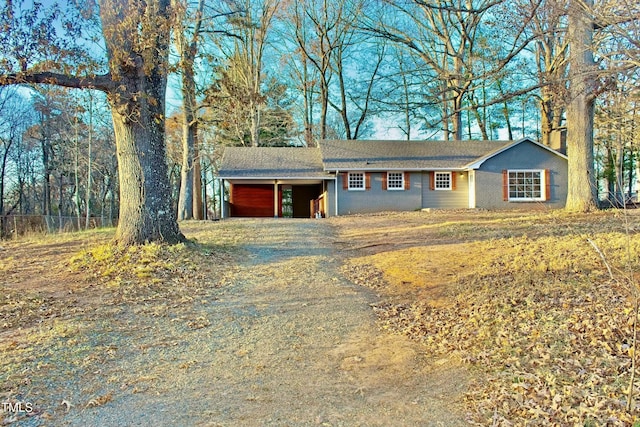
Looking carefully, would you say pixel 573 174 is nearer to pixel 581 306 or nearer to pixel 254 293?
pixel 581 306

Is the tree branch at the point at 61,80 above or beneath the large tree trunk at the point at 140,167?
above

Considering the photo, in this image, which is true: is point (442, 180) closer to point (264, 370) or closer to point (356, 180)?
point (356, 180)

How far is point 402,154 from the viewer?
21.7 m

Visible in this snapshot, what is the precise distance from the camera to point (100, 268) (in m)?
7.38

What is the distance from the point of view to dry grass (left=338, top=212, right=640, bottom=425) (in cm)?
328

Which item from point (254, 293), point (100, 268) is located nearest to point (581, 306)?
point (254, 293)

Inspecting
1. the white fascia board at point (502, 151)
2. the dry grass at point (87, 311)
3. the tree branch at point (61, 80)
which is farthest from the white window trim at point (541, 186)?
the tree branch at point (61, 80)

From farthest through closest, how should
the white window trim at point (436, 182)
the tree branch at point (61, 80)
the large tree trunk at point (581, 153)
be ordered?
the white window trim at point (436, 182) → the large tree trunk at point (581, 153) → the tree branch at point (61, 80)

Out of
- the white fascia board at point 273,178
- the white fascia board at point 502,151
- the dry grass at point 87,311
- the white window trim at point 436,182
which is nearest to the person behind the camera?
the dry grass at point 87,311

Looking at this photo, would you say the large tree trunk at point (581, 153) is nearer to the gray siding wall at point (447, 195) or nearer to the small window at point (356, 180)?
the gray siding wall at point (447, 195)

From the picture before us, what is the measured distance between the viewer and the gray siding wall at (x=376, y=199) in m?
20.1

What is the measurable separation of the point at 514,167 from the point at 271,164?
1160 centimetres

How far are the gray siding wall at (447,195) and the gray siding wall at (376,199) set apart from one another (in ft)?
1.44

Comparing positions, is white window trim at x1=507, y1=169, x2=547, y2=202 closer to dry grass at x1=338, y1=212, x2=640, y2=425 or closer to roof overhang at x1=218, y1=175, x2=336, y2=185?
roof overhang at x1=218, y1=175, x2=336, y2=185
